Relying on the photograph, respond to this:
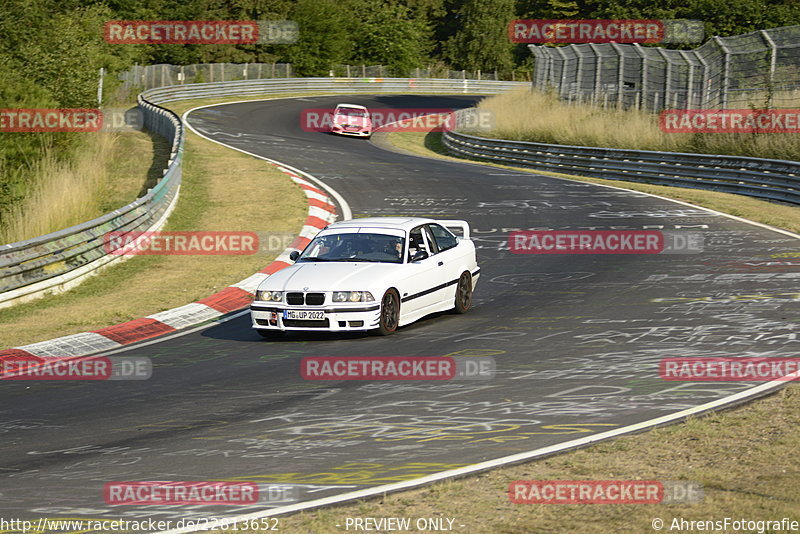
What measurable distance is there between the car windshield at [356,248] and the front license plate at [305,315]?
1276 mm

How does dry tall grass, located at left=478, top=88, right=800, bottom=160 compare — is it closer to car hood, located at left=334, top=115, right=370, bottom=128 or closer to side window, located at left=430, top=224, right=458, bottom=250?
car hood, located at left=334, top=115, right=370, bottom=128

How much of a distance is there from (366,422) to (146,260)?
36.0 feet

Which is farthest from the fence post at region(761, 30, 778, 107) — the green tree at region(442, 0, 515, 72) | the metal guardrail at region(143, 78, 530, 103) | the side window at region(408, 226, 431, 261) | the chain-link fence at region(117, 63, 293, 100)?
the green tree at region(442, 0, 515, 72)

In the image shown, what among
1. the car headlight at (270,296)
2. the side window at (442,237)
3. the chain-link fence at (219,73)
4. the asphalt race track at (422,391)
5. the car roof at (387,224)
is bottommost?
the asphalt race track at (422,391)

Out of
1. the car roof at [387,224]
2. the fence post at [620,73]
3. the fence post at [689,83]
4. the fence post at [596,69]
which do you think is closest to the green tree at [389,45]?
the fence post at [596,69]

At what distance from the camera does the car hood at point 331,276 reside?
12.5 meters

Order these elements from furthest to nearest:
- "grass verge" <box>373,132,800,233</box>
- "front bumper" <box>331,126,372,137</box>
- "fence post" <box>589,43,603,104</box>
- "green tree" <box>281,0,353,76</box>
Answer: "green tree" <box>281,0,353,76</box> < "front bumper" <box>331,126,372,137</box> < "fence post" <box>589,43,603,104</box> < "grass verge" <box>373,132,800,233</box>

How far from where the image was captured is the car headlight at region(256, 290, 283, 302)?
41.3 ft

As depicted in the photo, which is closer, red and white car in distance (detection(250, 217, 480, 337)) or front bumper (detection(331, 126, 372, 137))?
red and white car in distance (detection(250, 217, 480, 337))

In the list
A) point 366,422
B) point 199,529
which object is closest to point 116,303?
point 366,422

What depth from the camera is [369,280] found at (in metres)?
12.6

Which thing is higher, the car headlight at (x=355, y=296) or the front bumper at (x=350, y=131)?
the front bumper at (x=350, y=131)

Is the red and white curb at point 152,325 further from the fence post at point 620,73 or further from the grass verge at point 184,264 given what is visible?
the fence post at point 620,73

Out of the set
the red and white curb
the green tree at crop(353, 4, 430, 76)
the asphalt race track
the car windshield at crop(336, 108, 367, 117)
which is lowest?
the red and white curb
